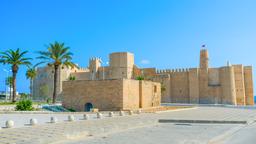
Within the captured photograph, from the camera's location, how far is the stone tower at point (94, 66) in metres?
55.2

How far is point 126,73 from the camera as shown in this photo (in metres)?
51.5

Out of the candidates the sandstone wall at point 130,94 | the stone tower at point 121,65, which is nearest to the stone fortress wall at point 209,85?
the stone tower at point 121,65

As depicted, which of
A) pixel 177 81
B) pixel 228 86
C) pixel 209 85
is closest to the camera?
pixel 228 86

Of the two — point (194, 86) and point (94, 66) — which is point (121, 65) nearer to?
point (94, 66)

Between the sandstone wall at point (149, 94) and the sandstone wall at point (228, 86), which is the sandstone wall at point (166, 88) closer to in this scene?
the sandstone wall at point (228, 86)

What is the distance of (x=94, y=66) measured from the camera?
5550cm

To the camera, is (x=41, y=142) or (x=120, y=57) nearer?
(x=41, y=142)

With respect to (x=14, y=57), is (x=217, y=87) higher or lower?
lower

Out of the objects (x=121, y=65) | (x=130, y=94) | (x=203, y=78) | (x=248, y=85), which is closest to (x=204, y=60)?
(x=203, y=78)

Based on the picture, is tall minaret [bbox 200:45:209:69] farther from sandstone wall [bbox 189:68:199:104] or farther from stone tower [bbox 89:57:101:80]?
stone tower [bbox 89:57:101:80]

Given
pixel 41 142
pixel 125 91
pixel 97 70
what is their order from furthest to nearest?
pixel 97 70 < pixel 125 91 < pixel 41 142

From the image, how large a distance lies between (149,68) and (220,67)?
40.1ft

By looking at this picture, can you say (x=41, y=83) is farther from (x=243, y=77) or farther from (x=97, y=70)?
(x=243, y=77)

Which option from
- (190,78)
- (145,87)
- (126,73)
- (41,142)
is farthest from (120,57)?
(41,142)
